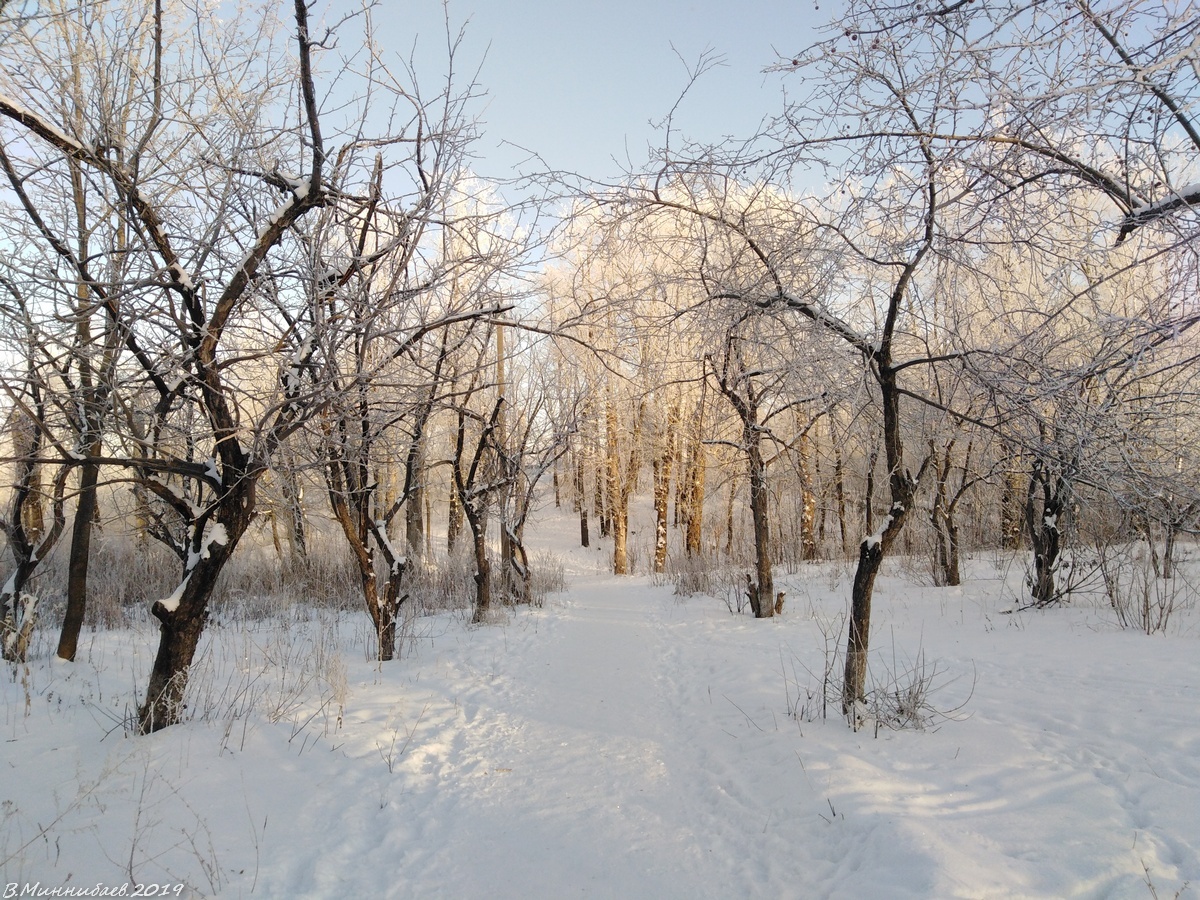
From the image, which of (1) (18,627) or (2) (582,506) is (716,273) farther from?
(2) (582,506)

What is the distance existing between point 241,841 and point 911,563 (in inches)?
458

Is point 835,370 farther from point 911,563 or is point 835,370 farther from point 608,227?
point 911,563

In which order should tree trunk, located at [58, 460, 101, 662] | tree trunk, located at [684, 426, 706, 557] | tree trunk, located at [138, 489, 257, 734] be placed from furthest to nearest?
tree trunk, located at [684, 426, 706, 557] → tree trunk, located at [58, 460, 101, 662] → tree trunk, located at [138, 489, 257, 734]

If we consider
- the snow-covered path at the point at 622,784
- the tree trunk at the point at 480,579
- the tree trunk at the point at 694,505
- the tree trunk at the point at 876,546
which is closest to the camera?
the snow-covered path at the point at 622,784

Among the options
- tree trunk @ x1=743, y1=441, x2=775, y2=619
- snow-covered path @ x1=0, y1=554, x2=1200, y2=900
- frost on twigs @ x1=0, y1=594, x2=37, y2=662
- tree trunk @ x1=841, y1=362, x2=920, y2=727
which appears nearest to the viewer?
snow-covered path @ x1=0, y1=554, x2=1200, y2=900

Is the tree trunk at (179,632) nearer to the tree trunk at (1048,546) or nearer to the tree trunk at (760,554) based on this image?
the tree trunk at (760,554)

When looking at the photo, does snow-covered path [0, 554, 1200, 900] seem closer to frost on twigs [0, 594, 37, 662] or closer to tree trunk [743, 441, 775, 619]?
frost on twigs [0, 594, 37, 662]

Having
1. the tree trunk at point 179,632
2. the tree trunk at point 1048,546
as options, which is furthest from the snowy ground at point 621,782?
the tree trunk at point 1048,546

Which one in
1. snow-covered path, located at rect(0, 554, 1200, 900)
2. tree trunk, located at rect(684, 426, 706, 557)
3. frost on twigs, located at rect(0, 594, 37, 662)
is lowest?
snow-covered path, located at rect(0, 554, 1200, 900)

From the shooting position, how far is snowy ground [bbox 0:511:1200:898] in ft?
8.61

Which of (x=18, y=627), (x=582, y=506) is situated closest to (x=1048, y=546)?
(x=18, y=627)

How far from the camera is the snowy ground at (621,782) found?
8.61 feet

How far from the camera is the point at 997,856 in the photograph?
→ 2.55 meters

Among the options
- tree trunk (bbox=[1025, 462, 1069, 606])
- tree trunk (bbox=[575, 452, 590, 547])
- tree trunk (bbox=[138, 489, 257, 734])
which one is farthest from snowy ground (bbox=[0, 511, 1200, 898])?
tree trunk (bbox=[575, 452, 590, 547])
